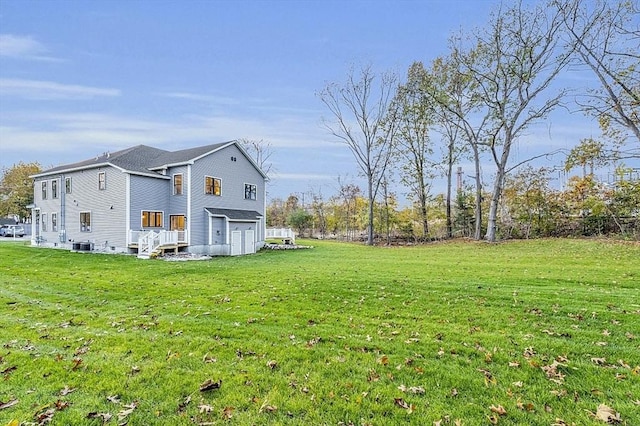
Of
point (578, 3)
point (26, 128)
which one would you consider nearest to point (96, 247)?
point (26, 128)

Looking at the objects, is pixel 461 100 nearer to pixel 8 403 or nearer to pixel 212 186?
pixel 212 186

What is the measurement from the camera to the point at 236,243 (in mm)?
20578

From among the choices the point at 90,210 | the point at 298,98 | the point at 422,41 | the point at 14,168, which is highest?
the point at 422,41

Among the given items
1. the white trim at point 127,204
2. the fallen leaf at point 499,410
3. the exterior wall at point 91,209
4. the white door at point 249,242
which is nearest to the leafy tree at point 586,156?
the fallen leaf at point 499,410

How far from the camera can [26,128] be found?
95.8 feet

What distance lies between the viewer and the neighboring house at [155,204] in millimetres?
18141

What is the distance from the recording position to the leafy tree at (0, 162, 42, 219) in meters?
40.9

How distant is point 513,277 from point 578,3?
17308 mm

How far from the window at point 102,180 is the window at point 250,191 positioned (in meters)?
8.00

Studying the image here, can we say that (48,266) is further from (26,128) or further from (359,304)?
(26,128)

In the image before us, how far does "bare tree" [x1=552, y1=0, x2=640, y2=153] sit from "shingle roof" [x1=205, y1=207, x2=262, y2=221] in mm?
17587

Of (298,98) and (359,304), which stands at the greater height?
(298,98)

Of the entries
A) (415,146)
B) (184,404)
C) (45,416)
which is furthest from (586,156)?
(45,416)

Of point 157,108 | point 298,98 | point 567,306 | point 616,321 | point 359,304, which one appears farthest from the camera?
point 298,98
